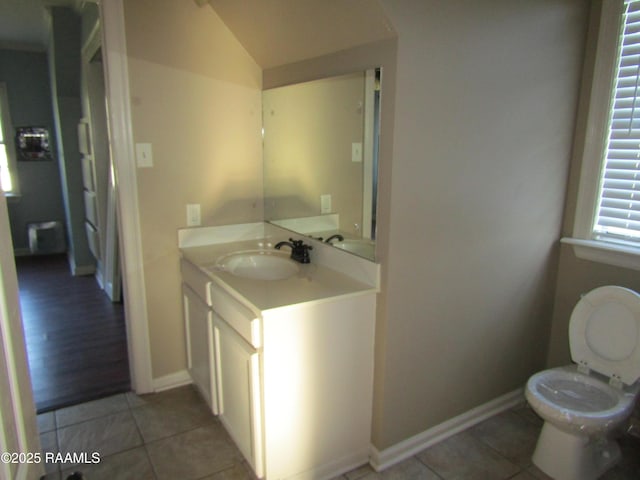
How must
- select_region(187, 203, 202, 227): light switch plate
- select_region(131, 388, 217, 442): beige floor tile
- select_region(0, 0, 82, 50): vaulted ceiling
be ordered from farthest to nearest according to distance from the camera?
select_region(0, 0, 82, 50): vaulted ceiling, select_region(187, 203, 202, 227): light switch plate, select_region(131, 388, 217, 442): beige floor tile

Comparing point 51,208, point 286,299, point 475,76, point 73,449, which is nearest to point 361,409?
point 286,299

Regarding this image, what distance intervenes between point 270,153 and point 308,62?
62 cm

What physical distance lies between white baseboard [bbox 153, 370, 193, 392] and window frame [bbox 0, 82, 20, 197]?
4173 mm

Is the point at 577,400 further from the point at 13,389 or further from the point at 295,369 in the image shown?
the point at 13,389

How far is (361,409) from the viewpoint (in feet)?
6.62

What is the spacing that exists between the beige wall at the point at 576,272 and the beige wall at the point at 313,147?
121 centimetres

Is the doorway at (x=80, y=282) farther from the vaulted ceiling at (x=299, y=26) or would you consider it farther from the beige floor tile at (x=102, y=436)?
the vaulted ceiling at (x=299, y=26)

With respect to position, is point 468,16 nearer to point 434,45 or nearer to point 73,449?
point 434,45

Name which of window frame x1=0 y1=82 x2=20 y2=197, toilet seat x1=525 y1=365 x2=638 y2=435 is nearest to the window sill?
toilet seat x1=525 y1=365 x2=638 y2=435

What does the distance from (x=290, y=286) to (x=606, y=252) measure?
5.22 feet

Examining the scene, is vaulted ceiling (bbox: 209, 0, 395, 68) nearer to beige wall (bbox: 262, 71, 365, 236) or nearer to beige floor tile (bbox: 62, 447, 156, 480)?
beige wall (bbox: 262, 71, 365, 236)

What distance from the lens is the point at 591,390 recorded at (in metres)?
2.08

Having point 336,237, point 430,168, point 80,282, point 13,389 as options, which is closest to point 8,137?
point 80,282

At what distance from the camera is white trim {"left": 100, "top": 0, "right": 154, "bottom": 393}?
220 cm
